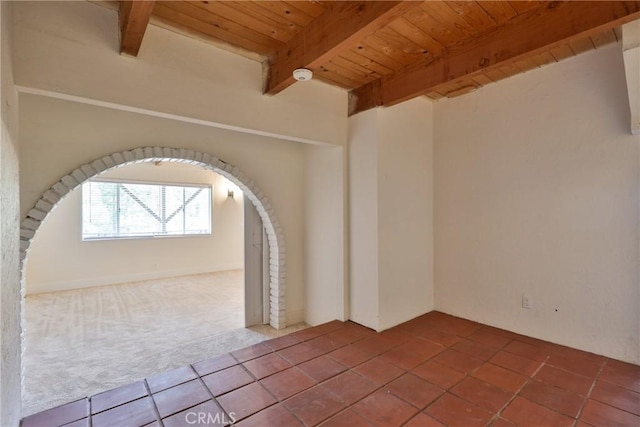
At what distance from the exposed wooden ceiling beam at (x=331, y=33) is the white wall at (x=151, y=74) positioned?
29 centimetres

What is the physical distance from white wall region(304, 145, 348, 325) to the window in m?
4.45

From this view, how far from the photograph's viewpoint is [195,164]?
3.14 meters

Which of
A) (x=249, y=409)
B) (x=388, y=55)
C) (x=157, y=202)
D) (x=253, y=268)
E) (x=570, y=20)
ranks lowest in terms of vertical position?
(x=249, y=409)

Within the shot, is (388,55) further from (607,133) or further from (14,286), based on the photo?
(14,286)

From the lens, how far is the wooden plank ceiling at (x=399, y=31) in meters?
1.69

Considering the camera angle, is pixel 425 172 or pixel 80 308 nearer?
pixel 425 172

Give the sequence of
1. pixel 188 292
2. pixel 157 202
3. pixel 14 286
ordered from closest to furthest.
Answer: pixel 14 286 < pixel 188 292 < pixel 157 202

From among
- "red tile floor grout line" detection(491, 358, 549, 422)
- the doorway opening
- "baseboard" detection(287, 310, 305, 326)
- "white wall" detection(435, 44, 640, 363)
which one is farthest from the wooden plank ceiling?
"baseboard" detection(287, 310, 305, 326)

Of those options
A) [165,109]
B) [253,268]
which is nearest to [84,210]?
[253,268]

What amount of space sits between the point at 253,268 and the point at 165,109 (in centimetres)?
231

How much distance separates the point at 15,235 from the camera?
156cm

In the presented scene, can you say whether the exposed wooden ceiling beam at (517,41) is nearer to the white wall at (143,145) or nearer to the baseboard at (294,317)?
the white wall at (143,145)

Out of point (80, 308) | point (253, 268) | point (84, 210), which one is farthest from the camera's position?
point (84, 210)

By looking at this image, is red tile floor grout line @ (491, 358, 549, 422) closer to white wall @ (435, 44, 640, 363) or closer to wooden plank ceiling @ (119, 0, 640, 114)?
white wall @ (435, 44, 640, 363)
